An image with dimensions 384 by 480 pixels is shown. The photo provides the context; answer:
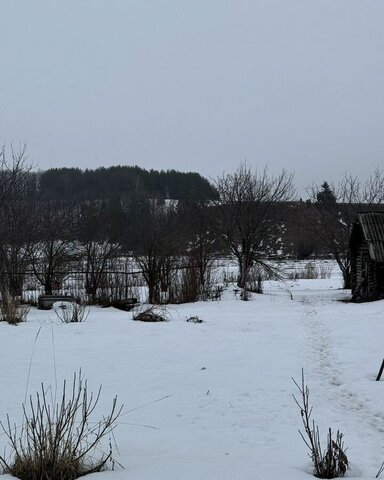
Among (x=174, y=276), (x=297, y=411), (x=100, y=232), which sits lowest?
(x=297, y=411)

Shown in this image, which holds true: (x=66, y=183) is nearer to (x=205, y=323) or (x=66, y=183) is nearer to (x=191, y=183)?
(x=191, y=183)

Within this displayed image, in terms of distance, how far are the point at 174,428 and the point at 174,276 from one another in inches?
477

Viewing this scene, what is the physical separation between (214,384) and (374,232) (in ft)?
46.3

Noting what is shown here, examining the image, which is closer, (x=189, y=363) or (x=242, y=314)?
(x=189, y=363)

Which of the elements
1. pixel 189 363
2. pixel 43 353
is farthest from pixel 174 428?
pixel 43 353

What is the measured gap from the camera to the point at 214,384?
566 cm

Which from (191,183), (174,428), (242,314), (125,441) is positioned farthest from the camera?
(191,183)

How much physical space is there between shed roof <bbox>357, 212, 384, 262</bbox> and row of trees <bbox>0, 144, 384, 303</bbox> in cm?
490

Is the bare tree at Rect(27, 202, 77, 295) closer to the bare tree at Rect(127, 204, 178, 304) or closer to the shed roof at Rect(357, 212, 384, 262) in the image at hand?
the bare tree at Rect(127, 204, 178, 304)

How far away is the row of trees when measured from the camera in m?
15.8

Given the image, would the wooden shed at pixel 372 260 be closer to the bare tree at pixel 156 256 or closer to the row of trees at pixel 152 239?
the row of trees at pixel 152 239

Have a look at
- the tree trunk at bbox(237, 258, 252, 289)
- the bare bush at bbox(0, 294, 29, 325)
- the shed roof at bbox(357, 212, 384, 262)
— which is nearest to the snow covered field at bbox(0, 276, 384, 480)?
the bare bush at bbox(0, 294, 29, 325)

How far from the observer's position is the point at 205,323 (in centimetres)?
1055

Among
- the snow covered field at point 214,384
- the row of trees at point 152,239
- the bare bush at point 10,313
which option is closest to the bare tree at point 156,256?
the row of trees at point 152,239
